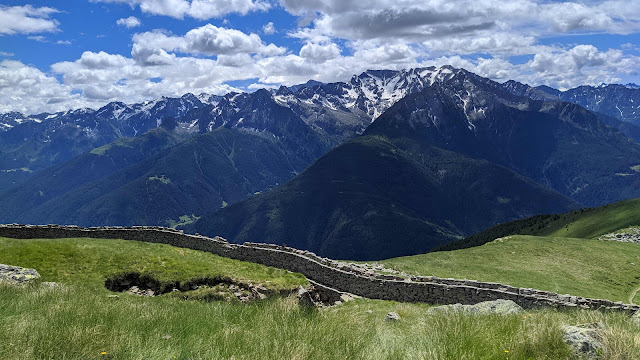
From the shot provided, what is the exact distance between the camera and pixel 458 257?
53.5 meters

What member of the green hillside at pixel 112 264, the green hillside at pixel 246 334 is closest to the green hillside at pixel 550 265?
the green hillside at pixel 112 264

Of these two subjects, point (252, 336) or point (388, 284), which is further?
point (388, 284)

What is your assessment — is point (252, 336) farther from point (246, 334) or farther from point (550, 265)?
point (550, 265)

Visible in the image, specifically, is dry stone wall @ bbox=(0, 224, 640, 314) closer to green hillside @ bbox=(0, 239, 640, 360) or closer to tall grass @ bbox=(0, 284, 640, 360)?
green hillside @ bbox=(0, 239, 640, 360)

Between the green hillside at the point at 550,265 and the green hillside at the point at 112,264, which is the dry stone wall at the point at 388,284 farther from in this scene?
the green hillside at the point at 550,265

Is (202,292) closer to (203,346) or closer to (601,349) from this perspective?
(203,346)

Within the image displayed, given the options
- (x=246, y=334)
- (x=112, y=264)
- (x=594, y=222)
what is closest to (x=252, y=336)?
(x=246, y=334)

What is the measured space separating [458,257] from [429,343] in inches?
1827

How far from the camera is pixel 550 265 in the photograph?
162ft

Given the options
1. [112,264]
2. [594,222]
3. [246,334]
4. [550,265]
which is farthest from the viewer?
[594,222]

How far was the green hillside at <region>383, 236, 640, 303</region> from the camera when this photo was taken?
41.2 m

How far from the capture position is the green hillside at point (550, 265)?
4116 cm

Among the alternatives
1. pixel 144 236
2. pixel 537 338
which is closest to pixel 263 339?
pixel 537 338

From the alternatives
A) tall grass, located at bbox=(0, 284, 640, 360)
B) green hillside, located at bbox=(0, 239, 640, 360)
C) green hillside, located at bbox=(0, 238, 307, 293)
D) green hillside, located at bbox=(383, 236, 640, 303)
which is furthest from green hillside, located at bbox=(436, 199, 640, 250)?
tall grass, located at bbox=(0, 284, 640, 360)
